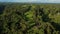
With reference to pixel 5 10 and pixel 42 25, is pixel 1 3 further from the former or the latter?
pixel 42 25

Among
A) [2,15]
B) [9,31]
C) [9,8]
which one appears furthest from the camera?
[9,8]

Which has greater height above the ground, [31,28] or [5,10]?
[5,10]

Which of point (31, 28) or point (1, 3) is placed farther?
point (1, 3)

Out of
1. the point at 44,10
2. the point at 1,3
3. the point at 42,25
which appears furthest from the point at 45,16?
the point at 1,3

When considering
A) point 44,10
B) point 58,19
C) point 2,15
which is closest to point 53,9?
point 44,10

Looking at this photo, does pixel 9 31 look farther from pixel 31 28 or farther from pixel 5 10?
pixel 5 10

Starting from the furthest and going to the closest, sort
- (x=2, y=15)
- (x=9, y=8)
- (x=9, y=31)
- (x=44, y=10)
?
Answer: (x=44, y=10), (x=9, y=8), (x=2, y=15), (x=9, y=31)
